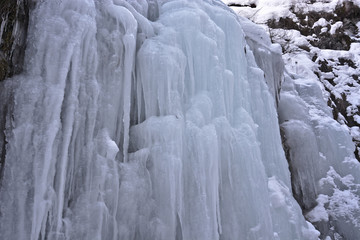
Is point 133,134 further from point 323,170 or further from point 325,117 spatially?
point 325,117

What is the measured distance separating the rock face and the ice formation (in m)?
0.09

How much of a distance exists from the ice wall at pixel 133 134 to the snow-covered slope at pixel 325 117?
1.54 m

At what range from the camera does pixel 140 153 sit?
404 cm

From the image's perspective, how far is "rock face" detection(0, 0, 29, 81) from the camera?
333 cm

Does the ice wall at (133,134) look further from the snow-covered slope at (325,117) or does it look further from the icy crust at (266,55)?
the icy crust at (266,55)

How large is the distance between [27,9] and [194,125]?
7.23ft

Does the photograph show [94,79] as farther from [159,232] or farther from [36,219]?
[159,232]

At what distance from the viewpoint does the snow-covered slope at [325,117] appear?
22.8 ft

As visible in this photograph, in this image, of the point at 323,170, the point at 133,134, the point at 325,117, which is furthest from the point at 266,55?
the point at 133,134

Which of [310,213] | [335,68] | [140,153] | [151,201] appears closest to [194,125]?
[140,153]

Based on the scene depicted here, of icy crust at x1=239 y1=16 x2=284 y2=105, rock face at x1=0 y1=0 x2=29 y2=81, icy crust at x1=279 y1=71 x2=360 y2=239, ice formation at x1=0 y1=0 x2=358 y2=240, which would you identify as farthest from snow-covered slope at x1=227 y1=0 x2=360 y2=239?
rock face at x1=0 y1=0 x2=29 y2=81

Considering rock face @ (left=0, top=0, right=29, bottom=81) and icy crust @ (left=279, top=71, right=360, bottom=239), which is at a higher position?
rock face @ (left=0, top=0, right=29, bottom=81)

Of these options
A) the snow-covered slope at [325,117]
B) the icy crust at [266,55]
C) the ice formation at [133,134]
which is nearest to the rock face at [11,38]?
the ice formation at [133,134]

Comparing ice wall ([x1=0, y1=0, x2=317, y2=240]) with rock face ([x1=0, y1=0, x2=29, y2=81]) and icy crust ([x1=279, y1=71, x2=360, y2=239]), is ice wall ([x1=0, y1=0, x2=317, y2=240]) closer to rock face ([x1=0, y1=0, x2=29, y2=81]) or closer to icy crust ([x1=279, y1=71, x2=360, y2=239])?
rock face ([x1=0, y1=0, x2=29, y2=81])
